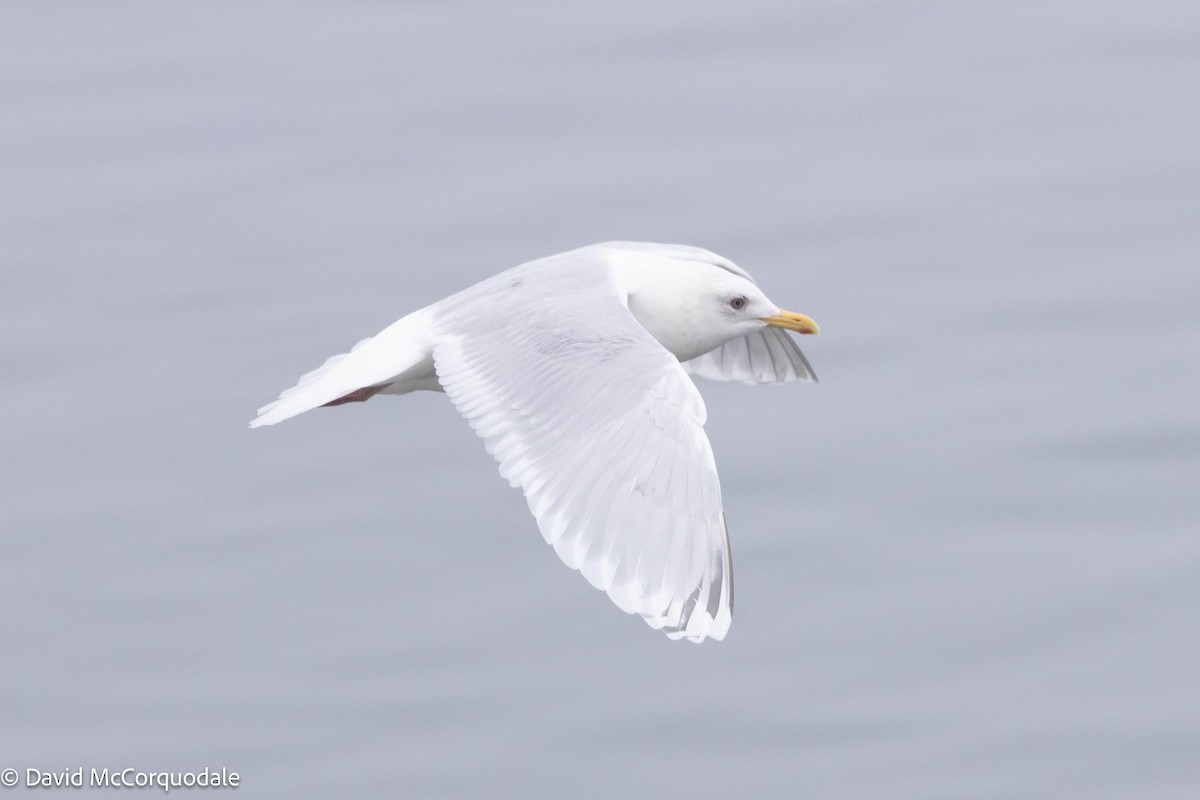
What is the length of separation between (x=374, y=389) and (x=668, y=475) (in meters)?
1.46

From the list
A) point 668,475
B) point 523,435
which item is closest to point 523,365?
point 523,435

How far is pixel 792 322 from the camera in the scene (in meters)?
7.32

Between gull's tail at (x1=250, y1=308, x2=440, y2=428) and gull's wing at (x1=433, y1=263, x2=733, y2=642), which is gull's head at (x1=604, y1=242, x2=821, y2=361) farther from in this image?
gull's tail at (x1=250, y1=308, x2=440, y2=428)

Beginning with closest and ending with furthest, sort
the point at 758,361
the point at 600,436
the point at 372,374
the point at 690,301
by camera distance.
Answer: the point at 600,436
the point at 372,374
the point at 690,301
the point at 758,361

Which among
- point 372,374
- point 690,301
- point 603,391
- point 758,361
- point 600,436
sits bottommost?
point 600,436

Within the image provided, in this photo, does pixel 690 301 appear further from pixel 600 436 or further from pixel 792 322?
pixel 600 436

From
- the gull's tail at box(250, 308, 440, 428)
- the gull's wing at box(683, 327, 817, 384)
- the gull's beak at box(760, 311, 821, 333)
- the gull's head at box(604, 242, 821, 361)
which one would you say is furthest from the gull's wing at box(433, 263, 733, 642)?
the gull's wing at box(683, 327, 817, 384)

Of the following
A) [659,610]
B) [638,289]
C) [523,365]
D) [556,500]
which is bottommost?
[659,610]

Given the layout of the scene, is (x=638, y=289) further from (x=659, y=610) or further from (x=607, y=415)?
(x=659, y=610)

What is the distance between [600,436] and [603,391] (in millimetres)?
146

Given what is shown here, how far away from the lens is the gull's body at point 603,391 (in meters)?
5.75

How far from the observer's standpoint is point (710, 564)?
5.75 meters

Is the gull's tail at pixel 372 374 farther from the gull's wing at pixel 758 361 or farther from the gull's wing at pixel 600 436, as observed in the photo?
the gull's wing at pixel 758 361

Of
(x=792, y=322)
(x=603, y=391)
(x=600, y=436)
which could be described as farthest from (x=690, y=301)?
(x=600, y=436)
